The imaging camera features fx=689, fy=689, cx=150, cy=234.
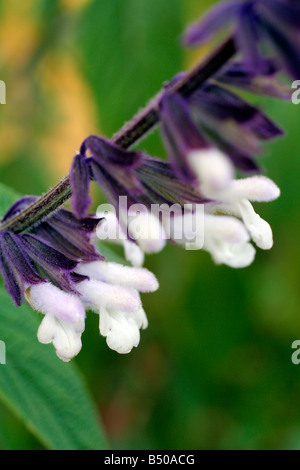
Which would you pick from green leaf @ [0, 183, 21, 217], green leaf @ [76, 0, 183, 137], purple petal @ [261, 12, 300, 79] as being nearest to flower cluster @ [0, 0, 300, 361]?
purple petal @ [261, 12, 300, 79]

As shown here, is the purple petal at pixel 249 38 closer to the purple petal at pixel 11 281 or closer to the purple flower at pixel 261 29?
the purple flower at pixel 261 29

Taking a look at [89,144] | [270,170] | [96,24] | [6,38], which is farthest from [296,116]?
[6,38]

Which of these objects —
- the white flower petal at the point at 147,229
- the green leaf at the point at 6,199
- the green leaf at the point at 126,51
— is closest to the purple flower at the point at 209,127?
the white flower petal at the point at 147,229

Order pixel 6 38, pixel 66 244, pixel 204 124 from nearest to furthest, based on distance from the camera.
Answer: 1. pixel 204 124
2. pixel 66 244
3. pixel 6 38

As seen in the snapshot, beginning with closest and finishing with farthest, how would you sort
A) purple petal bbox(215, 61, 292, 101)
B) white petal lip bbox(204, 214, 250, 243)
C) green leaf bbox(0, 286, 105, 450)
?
1. purple petal bbox(215, 61, 292, 101)
2. white petal lip bbox(204, 214, 250, 243)
3. green leaf bbox(0, 286, 105, 450)

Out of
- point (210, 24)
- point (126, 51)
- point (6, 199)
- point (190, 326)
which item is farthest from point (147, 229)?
point (190, 326)

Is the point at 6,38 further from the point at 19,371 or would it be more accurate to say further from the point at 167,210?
the point at 167,210

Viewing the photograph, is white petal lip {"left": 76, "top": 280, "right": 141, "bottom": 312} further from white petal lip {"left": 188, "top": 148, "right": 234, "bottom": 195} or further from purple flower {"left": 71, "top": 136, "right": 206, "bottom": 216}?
white petal lip {"left": 188, "top": 148, "right": 234, "bottom": 195}
